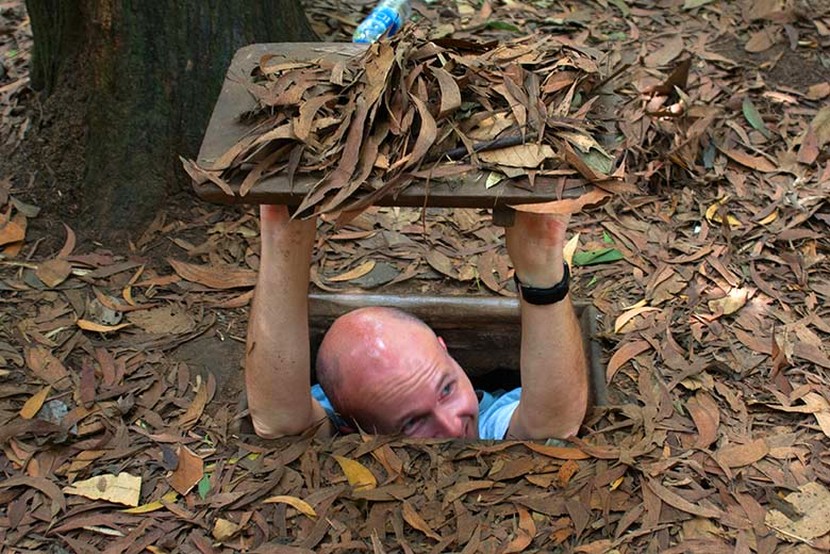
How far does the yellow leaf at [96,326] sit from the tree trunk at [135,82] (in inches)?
17.8

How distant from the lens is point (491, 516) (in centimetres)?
225

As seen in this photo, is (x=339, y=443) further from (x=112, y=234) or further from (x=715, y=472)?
(x=112, y=234)

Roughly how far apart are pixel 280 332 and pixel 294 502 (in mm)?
408

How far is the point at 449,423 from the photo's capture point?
2.65 meters

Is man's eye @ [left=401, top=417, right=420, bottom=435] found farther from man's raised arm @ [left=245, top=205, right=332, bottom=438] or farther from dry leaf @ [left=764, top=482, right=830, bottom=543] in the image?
dry leaf @ [left=764, top=482, right=830, bottom=543]

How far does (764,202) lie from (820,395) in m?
0.96

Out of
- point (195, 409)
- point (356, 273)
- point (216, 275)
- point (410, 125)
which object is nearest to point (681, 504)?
point (410, 125)

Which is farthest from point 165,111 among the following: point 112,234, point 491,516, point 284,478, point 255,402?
point 491,516

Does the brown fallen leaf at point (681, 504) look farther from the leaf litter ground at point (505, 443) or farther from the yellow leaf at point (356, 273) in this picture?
the yellow leaf at point (356, 273)

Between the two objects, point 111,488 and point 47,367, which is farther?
point 47,367

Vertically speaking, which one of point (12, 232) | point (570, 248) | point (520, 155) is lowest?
point (570, 248)

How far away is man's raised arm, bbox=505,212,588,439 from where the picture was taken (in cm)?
223

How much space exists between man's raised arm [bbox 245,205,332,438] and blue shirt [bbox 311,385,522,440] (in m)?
0.26

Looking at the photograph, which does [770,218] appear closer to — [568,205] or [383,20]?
[568,205]
